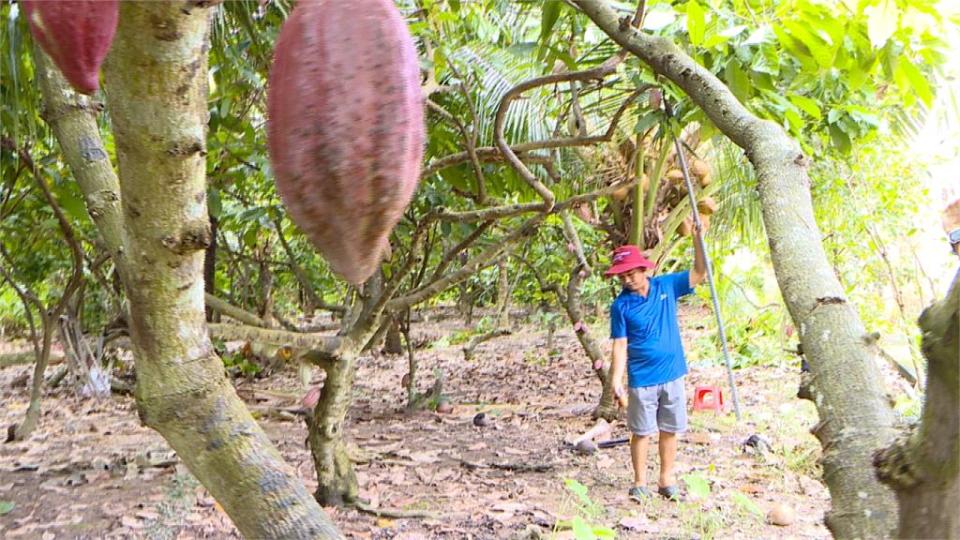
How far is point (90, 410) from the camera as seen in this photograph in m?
5.21

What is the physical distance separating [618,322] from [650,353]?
204 mm

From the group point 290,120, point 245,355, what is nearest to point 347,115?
point 290,120

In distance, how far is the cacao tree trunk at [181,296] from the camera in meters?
0.88

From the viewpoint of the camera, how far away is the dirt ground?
9.61ft

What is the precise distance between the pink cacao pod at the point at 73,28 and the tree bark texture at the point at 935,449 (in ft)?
2.01

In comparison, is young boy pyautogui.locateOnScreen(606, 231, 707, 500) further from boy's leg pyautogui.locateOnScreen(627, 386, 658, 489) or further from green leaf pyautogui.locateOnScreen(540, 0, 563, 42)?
green leaf pyautogui.locateOnScreen(540, 0, 563, 42)

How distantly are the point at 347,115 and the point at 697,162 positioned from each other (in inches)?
184

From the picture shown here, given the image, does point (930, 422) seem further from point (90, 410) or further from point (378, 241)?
point (90, 410)

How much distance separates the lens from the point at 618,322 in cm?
368

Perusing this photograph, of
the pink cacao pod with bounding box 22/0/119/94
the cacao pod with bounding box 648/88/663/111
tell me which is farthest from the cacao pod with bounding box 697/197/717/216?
the pink cacao pod with bounding box 22/0/119/94

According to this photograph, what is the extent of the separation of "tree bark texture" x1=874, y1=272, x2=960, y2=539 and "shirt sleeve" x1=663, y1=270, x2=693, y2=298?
9.98ft

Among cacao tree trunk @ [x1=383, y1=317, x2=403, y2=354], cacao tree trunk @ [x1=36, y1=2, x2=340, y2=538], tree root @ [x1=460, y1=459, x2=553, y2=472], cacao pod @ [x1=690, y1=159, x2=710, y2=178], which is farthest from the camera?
cacao tree trunk @ [x1=383, y1=317, x2=403, y2=354]

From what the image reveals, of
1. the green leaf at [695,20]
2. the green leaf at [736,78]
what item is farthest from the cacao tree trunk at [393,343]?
the green leaf at [695,20]

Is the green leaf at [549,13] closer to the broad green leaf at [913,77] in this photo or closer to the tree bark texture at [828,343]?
the broad green leaf at [913,77]
